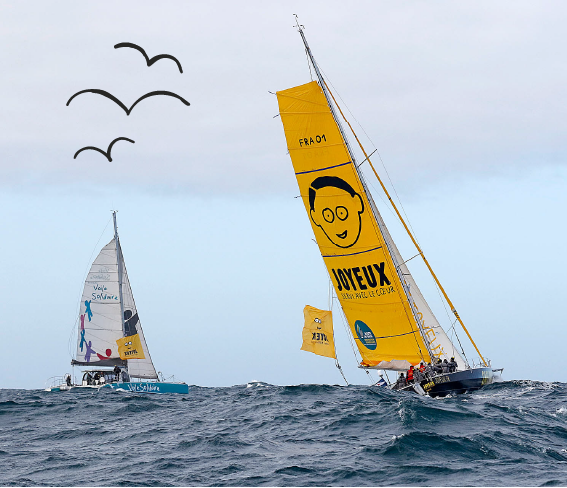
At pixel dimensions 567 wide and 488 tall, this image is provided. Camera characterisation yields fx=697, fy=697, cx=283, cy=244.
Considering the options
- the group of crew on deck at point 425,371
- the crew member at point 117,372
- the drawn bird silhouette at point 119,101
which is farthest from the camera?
the crew member at point 117,372

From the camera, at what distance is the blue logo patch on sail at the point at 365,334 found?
100 ft

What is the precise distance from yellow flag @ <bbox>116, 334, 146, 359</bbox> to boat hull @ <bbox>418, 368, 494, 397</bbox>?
79.5ft

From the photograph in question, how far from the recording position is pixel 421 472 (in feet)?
45.3

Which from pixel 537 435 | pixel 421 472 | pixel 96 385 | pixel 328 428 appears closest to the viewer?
pixel 421 472

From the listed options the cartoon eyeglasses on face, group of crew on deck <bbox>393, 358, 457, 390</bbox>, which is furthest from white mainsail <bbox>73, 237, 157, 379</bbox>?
group of crew on deck <bbox>393, 358, 457, 390</bbox>

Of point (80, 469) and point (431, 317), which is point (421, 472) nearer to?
point (80, 469)

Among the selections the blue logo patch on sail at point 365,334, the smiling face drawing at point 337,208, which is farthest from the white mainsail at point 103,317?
the smiling face drawing at point 337,208

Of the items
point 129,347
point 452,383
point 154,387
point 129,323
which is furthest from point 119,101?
point 129,323

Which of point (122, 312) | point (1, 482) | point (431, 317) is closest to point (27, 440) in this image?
point (1, 482)

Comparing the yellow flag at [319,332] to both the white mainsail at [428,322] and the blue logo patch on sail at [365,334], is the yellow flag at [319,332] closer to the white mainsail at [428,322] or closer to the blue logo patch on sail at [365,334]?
the blue logo patch on sail at [365,334]

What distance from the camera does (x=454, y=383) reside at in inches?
1055

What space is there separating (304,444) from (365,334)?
14.1 meters

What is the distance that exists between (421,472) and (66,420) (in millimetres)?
14760

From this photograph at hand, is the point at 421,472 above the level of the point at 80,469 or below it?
below
